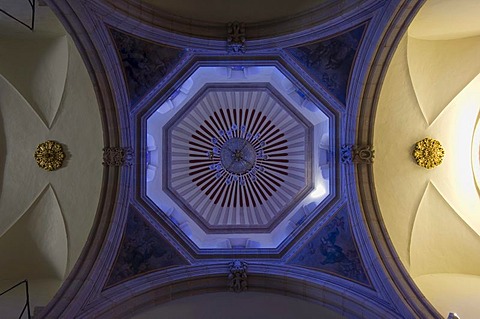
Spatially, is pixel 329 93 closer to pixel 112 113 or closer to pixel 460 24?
pixel 460 24

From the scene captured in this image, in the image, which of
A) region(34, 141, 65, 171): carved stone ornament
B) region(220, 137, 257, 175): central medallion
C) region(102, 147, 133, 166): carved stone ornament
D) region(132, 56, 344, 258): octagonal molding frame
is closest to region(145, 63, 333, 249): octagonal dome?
region(220, 137, 257, 175): central medallion

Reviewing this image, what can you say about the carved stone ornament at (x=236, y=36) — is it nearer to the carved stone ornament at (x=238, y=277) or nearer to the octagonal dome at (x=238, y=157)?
the octagonal dome at (x=238, y=157)

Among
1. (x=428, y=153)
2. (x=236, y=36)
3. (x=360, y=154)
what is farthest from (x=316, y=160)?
(x=236, y=36)

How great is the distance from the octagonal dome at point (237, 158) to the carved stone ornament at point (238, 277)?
2.21m

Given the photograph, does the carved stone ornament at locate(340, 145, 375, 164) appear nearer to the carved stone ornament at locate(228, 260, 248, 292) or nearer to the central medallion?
the carved stone ornament at locate(228, 260, 248, 292)

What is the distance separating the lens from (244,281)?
973 centimetres

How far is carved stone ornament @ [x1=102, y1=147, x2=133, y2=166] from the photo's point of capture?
→ 970 cm

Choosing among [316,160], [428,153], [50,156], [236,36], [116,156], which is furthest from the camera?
[316,160]

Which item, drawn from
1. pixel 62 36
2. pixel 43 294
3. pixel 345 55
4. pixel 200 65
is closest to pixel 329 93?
pixel 345 55

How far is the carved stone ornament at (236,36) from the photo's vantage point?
9547 mm

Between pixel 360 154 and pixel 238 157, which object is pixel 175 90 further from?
pixel 360 154

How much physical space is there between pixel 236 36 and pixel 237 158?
389 centimetres

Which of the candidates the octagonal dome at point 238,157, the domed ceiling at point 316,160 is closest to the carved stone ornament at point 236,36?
the domed ceiling at point 316,160

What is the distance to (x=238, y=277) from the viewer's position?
9.73m
